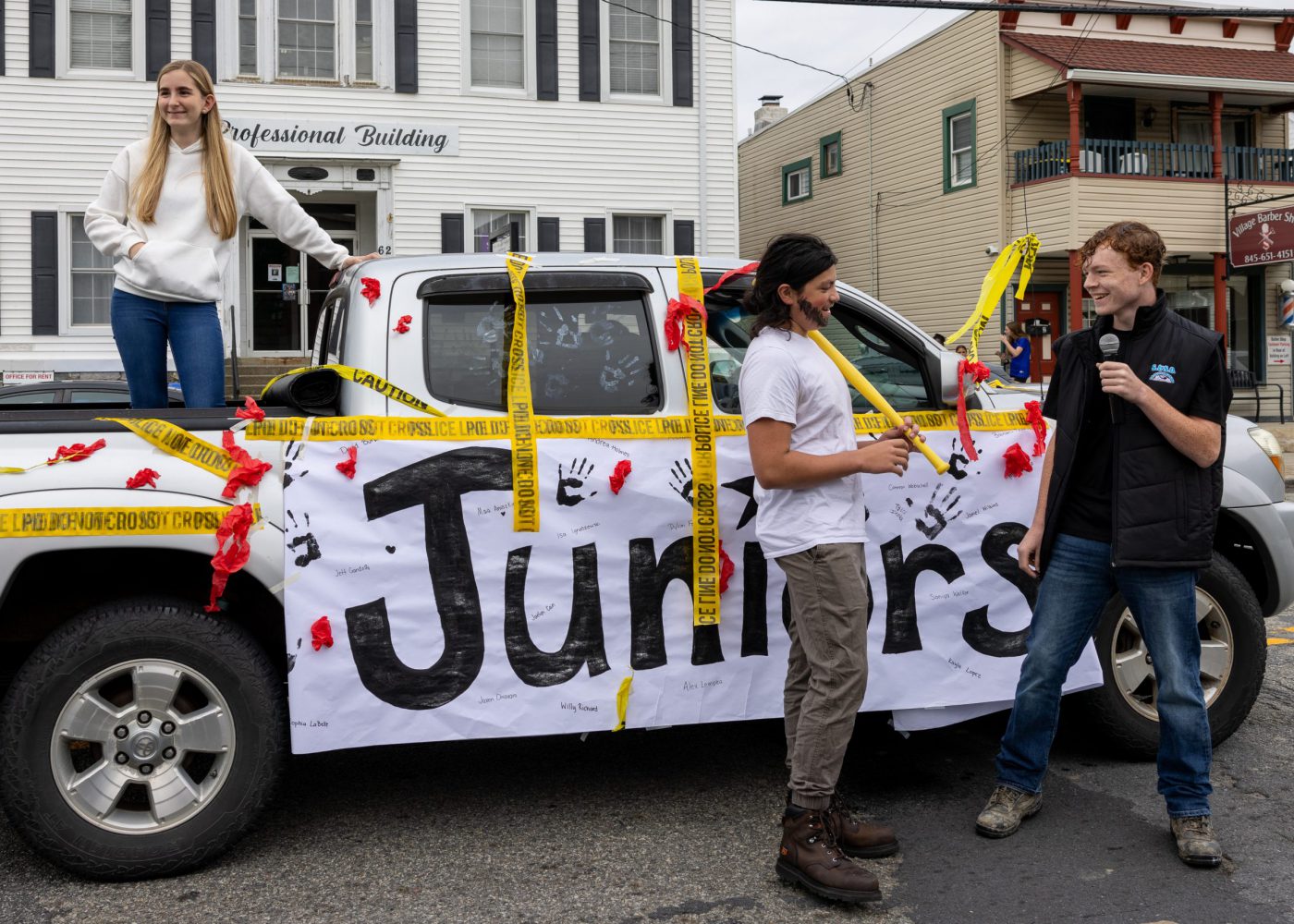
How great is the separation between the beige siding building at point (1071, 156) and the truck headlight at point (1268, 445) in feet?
55.4

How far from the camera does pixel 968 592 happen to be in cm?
429

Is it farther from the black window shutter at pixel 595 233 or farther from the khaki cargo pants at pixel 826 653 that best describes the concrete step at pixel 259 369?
the khaki cargo pants at pixel 826 653

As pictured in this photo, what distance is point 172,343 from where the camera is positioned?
4590mm

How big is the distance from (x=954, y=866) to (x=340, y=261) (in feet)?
9.90

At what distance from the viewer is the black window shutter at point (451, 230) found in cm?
1838

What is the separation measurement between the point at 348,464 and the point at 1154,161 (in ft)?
73.7

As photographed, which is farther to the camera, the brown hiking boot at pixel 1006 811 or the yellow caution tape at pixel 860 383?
the brown hiking boot at pixel 1006 811

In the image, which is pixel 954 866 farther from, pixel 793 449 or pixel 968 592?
pixel 793 449

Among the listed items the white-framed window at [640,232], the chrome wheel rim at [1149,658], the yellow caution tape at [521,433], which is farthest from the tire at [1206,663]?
the white-framed window at [640,232]

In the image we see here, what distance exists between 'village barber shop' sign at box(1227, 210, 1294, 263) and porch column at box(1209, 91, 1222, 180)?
113cm

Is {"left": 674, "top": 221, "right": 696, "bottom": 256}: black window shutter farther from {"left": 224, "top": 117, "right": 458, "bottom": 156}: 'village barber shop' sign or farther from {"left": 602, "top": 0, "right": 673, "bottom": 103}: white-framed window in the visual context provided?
{"left": 224, "top": 117, "right": 458, "bottom": 156}: 'village barber shop' sign

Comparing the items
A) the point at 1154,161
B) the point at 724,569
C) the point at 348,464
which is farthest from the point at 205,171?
the point at 1154,161

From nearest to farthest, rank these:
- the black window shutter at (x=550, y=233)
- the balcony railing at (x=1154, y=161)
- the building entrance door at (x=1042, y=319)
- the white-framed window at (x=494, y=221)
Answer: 1. the white-framed window at (x=494, y=221)
2. the black window shutter at (x=550, y=233)
3. the balcony railing at (x=1154, y=161)
4. the building entrance door at (x=1042, y=319)

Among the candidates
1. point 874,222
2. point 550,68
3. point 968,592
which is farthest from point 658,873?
point 874,222
